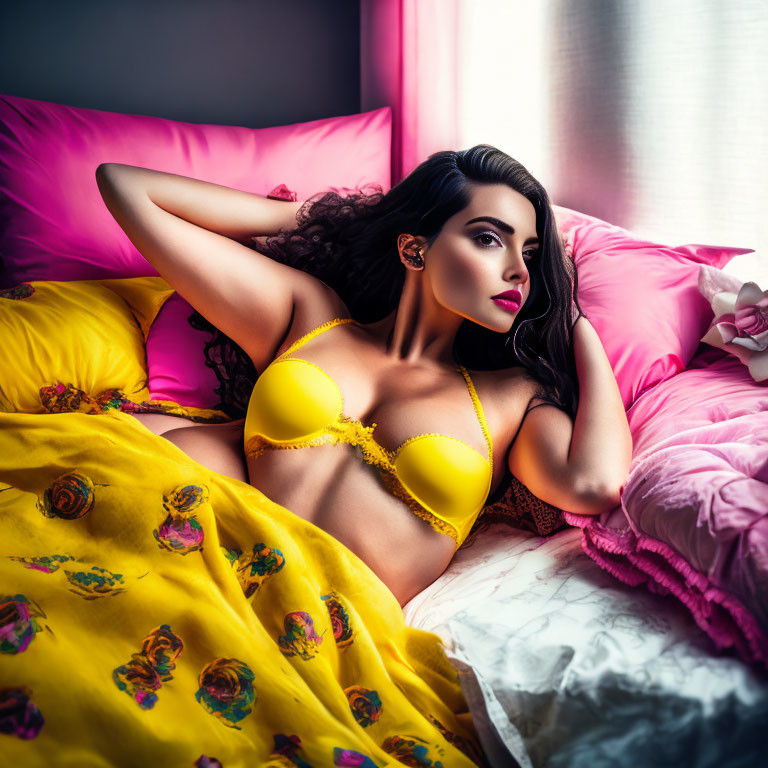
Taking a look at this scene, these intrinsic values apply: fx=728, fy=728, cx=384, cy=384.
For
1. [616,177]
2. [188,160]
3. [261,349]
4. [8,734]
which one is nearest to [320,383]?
[261,349]

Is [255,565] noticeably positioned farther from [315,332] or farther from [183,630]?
[315,332]

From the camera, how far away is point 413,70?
7.30ft

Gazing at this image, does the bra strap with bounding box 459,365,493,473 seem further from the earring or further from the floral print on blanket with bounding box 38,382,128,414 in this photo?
the floral print on blanket with bounding box 38,382,128,414

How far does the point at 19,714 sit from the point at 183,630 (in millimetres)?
206

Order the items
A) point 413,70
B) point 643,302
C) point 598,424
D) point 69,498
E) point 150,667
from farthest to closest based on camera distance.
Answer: point 413,70
point 643,302
point 598,424
point 69,498
point 150,667

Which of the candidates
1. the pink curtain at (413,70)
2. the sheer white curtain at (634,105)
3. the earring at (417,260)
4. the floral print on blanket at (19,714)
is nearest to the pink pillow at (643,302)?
the sheer white curtain at (634,105)

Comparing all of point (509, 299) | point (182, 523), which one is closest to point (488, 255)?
point (509, 299)

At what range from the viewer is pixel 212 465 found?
53.1 inches

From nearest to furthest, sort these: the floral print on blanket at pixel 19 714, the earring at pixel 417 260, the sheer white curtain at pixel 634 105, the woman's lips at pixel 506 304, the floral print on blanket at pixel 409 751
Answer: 1. the floral print on blanket at pixel 19 714
2. the floral print on blanket at pixel 409 751
3. the woman's lips at pixel 506 304
4. the earring at pixel 417 260
5. the sheer white curtain at pixel 634 105

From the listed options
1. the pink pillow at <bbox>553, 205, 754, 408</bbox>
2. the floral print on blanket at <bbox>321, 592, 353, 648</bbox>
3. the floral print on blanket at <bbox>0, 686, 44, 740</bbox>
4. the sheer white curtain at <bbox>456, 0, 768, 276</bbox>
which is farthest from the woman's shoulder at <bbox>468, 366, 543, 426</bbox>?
the floral print on blanket at <bbox>0, 686, 44, 740</bbox>

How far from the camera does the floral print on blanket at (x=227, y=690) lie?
85cm

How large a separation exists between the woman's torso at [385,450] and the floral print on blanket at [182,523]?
19cm

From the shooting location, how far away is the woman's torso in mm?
1229

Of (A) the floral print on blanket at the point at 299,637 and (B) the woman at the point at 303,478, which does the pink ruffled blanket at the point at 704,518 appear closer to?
(B) the woman at the point at 303,478
